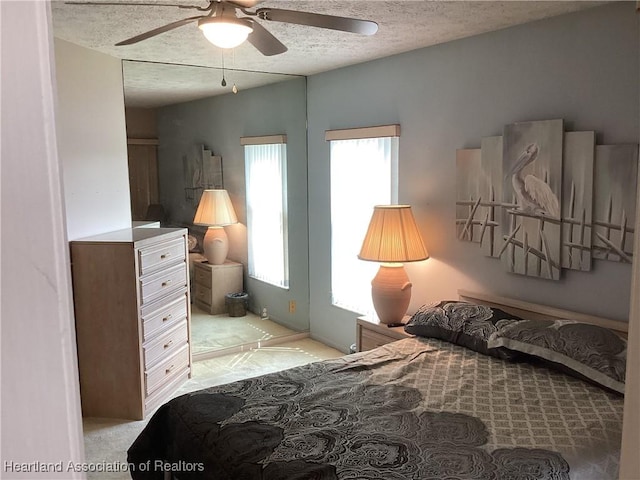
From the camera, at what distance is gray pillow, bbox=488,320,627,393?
7.86ft

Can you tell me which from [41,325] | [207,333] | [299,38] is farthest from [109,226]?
[41,325]

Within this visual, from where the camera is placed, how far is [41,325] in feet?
1.38

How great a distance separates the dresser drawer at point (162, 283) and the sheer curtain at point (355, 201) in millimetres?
1337

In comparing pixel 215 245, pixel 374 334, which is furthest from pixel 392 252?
pixel 215 245

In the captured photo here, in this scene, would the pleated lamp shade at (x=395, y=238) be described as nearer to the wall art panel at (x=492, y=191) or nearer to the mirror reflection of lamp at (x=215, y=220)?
the wall art panel at (x=492, y=191)

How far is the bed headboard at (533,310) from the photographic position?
2.74 meters

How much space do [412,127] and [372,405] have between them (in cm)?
217

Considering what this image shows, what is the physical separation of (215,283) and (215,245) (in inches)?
13.1

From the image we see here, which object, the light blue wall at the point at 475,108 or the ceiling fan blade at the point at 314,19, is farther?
the light blue wall at the point at 475,108

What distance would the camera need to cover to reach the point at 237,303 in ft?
16.1

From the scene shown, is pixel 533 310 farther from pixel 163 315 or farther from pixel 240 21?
pixel 163 315

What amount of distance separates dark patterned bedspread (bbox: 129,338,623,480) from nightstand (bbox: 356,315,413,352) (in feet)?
2.22

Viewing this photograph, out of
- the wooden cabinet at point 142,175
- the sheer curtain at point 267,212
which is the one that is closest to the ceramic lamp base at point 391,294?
the sheer curtain at point 267,212

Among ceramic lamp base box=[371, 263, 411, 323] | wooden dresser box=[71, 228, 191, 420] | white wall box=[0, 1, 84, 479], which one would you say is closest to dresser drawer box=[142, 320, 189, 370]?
wooden dresser box=[71, 228, 191, 420]
